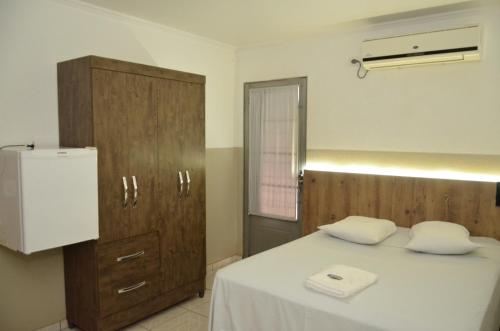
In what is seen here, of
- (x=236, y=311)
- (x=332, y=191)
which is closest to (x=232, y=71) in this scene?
(x=332, y=191)

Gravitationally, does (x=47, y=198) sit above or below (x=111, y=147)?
below

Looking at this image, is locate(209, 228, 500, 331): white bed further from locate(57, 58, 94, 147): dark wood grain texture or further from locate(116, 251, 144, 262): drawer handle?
locate(57, 58, 94, 147): dark wood grain texture

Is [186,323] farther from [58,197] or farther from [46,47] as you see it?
[46,47]

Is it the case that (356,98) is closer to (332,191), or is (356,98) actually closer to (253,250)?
(332,191)

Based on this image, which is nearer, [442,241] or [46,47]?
[442,241]

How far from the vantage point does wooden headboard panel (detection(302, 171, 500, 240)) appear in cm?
291

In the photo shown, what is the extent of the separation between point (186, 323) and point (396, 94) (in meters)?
2.67

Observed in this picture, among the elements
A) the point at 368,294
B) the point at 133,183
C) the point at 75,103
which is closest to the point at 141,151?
the point at 133,183

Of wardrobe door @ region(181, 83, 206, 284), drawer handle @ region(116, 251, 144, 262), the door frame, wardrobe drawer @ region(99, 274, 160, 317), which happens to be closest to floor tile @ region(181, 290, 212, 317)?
wardrobe door @ region(181, 83, 206, 284)

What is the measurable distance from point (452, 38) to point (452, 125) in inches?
27.1

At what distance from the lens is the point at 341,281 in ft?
6.43

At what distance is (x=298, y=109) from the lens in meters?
3.93

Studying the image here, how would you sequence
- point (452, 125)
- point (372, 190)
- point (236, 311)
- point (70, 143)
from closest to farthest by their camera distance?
point (236, 311)
point (70, 143)
point (452, 125)
point (372, 190)

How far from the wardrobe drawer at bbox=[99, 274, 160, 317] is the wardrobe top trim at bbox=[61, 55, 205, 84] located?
1.57 m
